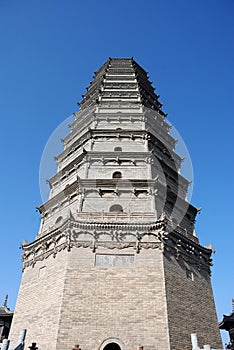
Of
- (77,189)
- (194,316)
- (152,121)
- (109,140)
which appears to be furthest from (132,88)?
(194,316)

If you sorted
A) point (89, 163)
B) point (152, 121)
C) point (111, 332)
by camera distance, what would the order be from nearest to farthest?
point (111, 332), point (89, 163), point (152, 121)

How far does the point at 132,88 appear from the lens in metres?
28.8

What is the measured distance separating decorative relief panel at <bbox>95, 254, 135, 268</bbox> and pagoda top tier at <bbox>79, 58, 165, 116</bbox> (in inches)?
584

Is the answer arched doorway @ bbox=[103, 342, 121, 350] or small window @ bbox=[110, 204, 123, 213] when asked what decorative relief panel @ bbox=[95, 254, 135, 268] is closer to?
small window @ bbox=[110, 204, 123, 213]

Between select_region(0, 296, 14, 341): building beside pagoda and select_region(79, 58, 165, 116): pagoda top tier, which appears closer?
select_region(0, 296, 14, 341): building beside pagoda

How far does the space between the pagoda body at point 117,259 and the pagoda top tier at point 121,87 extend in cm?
520

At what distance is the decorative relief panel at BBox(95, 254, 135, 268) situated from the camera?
15188 mm

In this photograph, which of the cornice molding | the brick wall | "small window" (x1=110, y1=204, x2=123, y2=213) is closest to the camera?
the brick wall

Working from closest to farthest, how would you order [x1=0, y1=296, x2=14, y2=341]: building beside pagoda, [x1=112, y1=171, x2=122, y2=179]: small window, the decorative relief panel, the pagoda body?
the pagoda body
the decorative relief panel
[x1=112, y1=171, x2=122, y2=179]: small window
[x1=0, y1=296, x2=14, y2=341]: building beside pagoda

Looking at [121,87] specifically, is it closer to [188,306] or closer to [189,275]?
[189,275]

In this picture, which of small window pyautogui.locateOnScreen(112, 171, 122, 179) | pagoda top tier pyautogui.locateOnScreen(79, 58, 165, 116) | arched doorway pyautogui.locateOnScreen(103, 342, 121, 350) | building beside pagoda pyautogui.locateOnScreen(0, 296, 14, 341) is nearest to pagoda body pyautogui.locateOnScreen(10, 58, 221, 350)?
arched doorway pyautogui.locateOnScreen(103, 342, 121, 350)

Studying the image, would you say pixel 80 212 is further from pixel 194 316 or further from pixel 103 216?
pixel 194 316

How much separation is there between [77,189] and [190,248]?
778cm

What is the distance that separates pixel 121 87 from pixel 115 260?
18.8 m
